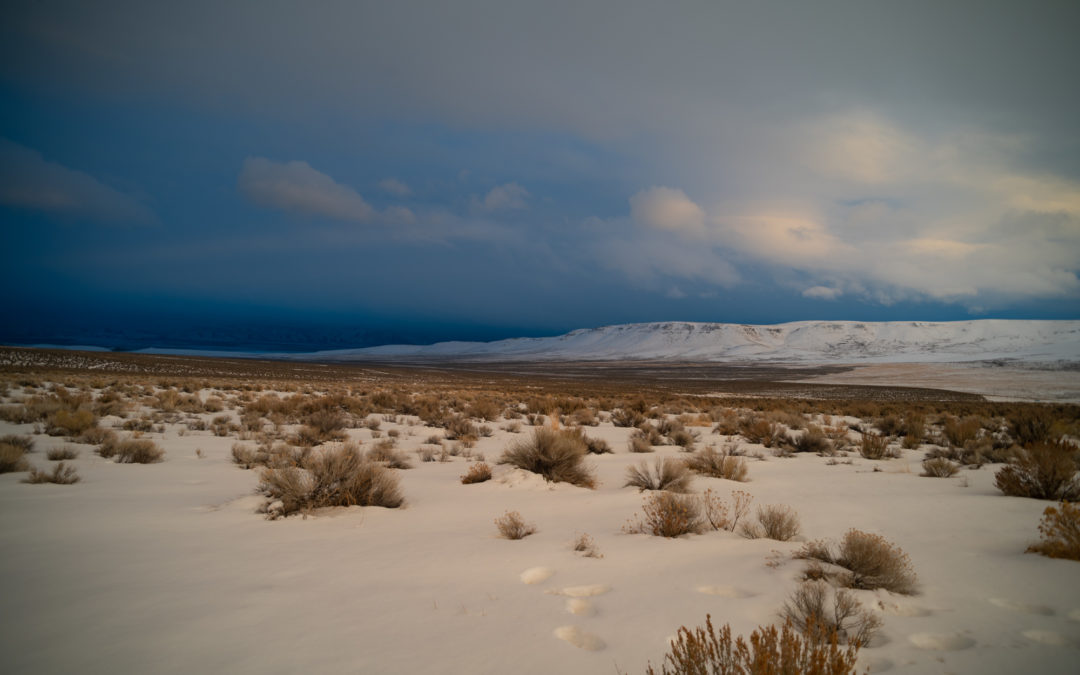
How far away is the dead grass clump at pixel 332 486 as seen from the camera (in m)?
5.31

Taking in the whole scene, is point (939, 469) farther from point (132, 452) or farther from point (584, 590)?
point (132, 452)

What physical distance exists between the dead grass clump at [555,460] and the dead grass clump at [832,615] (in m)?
4.24

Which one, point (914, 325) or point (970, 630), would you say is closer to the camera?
point (970, 630)

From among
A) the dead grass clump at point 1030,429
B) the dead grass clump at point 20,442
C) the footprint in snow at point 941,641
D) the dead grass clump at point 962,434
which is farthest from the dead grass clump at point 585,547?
the dead grass clump at point 1030,429

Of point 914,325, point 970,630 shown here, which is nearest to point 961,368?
point 914,325

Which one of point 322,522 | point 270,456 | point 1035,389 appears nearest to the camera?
point 322,522

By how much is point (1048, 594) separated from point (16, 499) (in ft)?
31.2

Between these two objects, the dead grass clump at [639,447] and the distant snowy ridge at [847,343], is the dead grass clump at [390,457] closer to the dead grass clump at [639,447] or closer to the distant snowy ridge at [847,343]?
the dead grass clump at [639,447]

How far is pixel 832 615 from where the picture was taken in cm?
294

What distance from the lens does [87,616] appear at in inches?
111

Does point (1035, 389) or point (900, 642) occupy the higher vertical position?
point (900, 642)

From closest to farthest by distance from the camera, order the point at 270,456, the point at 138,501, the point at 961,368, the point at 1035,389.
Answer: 1. the point at 138,501
2. the point at 270,456
3. the point at 1035,389
4. the point at 961,368

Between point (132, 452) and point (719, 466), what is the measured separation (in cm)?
967

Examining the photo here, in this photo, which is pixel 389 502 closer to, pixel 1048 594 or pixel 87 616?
pixel 87 616
